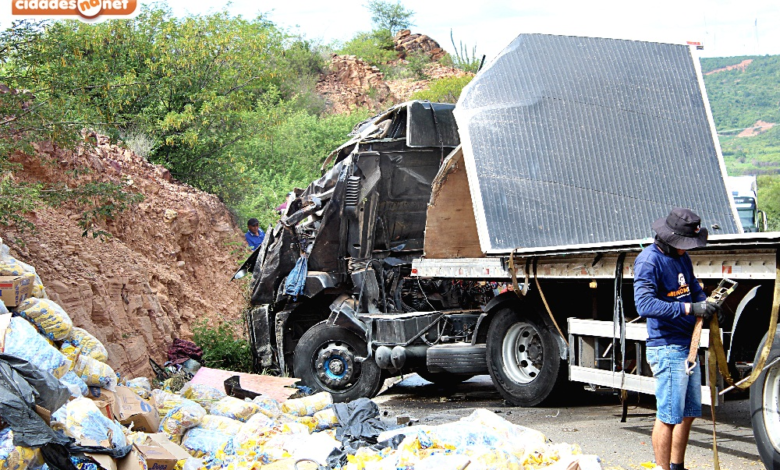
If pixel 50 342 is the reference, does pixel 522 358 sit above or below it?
below

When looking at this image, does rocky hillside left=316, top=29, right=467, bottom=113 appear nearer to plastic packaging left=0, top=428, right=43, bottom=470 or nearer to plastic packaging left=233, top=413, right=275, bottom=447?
plastic packaging left=233, top=413, right=275, bottom=447

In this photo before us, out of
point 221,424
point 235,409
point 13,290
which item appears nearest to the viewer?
point 13,290

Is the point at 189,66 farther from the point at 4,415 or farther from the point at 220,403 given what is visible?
the point at 4,415

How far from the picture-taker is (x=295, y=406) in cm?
801

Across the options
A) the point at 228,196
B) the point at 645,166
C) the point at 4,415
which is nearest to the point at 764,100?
the point at 228,196

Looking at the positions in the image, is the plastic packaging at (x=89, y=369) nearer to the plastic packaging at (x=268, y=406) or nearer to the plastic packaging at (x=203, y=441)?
the plastic packaging at (x=203, y=441)

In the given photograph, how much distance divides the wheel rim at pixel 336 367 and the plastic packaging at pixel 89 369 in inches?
137

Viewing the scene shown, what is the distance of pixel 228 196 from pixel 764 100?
5681 cm

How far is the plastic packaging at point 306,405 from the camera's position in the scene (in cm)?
798

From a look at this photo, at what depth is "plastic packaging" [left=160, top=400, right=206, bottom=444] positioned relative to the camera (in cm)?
668

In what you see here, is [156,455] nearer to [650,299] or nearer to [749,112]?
[650,299]

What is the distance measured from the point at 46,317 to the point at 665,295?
4.44m

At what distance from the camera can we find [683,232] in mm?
5102

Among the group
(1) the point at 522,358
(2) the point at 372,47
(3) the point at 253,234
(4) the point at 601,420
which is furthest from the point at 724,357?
(2) the point at 372,47
